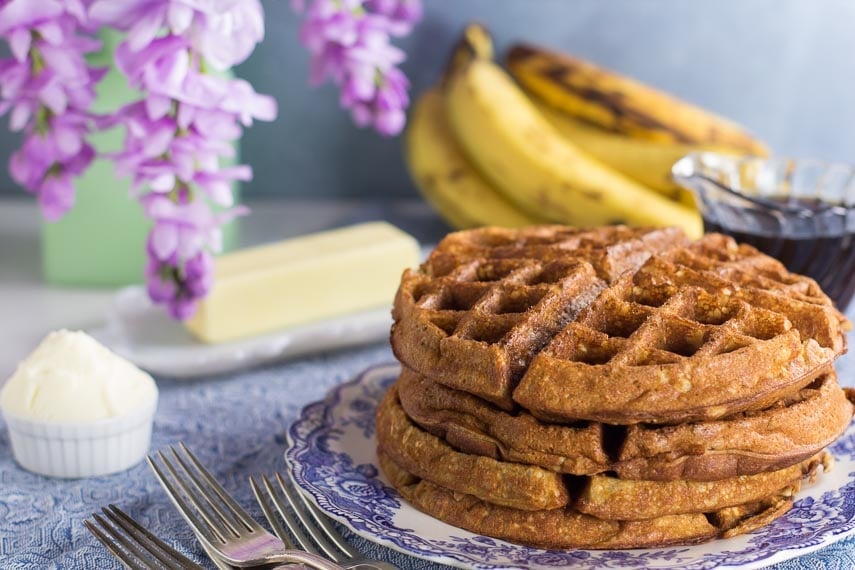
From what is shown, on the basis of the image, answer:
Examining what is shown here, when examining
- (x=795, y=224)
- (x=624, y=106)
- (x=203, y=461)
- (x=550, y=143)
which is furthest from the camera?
(x=624, y=106)

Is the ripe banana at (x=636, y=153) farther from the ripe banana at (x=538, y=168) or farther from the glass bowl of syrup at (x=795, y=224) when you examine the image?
the glass bowl of syrup at (x=795, y=224)

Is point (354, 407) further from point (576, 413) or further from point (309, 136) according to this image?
point (309, 136)

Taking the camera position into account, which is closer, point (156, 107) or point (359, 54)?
point (156, 107)

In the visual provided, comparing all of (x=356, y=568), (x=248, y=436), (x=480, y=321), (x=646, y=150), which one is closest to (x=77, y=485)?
(x=248, y=436)

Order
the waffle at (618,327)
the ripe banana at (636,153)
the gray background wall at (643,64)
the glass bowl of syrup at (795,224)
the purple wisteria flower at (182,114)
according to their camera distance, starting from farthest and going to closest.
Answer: the gray background wall at (643,64), the ripe banana at (636,153), the glass bowl of syrup at (795,224), the purple wisteria flower at (182,114), the waffle at (618,327)

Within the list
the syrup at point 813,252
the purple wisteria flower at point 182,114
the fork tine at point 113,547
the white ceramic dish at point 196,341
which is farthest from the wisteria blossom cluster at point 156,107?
the syrup at point 813,252

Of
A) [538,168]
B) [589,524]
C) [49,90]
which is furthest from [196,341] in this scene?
[589,524]

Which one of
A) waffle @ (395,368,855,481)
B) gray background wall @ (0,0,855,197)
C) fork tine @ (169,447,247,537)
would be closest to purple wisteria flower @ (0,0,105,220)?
fork tine @ (169,447,247,537)

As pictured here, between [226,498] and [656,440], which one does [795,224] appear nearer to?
[656,440]

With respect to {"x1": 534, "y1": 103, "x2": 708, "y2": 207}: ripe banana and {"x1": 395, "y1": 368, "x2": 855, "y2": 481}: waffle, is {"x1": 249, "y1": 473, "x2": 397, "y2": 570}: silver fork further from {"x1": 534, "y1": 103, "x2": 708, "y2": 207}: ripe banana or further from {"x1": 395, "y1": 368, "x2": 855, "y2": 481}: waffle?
{"x1": 534, "y1": 103, "x2": 708, "y2": 207}: ripe banana
